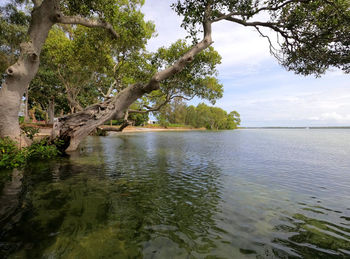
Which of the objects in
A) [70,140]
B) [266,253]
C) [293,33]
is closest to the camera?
[266,253]

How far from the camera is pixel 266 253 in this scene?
2.85 m

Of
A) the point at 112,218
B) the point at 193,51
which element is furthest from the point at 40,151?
the point at 193,51

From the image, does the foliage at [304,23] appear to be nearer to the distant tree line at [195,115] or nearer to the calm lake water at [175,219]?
the calm lake water at [175,219]

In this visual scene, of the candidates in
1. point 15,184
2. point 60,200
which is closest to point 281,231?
point 60,200

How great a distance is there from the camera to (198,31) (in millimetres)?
11164

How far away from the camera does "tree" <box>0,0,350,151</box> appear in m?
8.58

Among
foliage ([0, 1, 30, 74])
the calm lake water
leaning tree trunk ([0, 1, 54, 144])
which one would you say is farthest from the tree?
foliage ([0, 1, 30, 74])

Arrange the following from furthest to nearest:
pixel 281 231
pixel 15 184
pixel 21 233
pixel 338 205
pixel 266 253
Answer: pixel 15 184 < pixel 338 205 < pixel 281 231 < pixel 21 233 < pixel 266 253

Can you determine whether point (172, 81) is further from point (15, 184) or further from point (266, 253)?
point (266, 253)

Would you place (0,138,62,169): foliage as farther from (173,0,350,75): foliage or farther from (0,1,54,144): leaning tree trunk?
(173,0,350,75): foliage

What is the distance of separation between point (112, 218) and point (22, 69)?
30.9ft

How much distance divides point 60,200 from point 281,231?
554 cm

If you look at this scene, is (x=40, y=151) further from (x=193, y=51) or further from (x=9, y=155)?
(x=193, y=51)

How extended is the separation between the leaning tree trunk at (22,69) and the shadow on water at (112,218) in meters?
4.20
